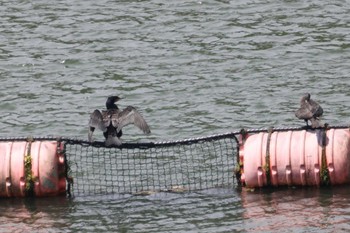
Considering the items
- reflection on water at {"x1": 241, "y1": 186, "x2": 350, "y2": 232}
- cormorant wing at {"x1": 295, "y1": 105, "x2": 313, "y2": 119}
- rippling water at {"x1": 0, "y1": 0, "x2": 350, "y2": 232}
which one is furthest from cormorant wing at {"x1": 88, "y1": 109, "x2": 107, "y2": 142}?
cormorant wing at {"x1": 295, "y1": 105, "x2": 313, "y2": 119}

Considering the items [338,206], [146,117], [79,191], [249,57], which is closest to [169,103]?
[146,117]

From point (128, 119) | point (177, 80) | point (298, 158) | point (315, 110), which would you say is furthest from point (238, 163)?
point (177, 80)

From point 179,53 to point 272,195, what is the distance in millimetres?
9212

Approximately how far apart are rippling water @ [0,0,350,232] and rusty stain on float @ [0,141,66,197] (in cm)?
24

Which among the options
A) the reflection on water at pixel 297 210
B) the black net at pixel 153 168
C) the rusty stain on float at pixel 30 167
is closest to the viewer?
the reflection on water at pixel 297 210

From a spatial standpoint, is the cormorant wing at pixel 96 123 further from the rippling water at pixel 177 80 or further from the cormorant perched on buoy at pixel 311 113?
the cormorant perched on buoy at pixel 311 113

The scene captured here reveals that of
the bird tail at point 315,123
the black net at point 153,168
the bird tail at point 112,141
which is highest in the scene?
the bird tail at point 315,123

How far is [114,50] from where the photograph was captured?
2820cm

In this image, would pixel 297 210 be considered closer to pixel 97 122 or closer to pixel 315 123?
pixel 315 123

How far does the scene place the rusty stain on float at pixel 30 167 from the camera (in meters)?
18.8

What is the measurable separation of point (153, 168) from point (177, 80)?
5.18 metres

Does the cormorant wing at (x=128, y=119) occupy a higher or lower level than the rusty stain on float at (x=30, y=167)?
higher

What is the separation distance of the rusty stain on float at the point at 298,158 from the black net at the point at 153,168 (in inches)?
28.7

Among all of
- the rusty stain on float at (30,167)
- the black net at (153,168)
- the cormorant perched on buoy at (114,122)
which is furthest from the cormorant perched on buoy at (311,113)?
the rusty stain on float at (30,167)
